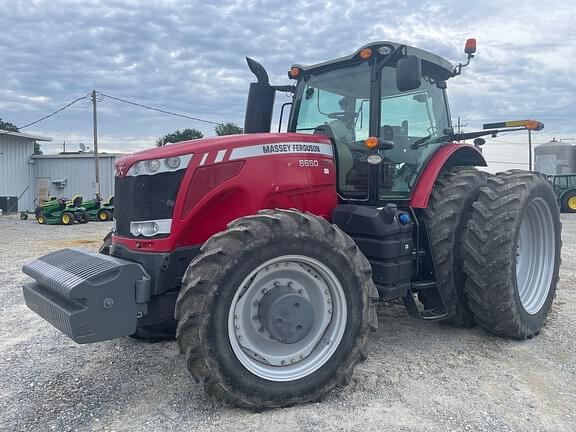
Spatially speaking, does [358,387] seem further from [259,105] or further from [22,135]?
[22,135]

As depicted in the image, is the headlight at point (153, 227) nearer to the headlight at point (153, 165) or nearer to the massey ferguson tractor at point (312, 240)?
the massey ferguson tractor at point (312, 240)

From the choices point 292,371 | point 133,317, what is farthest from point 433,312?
point 133,317

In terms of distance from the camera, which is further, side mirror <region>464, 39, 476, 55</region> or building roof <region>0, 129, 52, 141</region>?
building roof <region>0, 129, 52, 141</region>

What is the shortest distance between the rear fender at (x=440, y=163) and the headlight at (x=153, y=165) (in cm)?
223

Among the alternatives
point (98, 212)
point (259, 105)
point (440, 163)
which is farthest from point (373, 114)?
point (98, 212)

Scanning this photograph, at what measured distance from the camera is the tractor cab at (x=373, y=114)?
441 centimetres

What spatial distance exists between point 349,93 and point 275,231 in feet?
6.61

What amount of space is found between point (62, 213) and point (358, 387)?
17928mm

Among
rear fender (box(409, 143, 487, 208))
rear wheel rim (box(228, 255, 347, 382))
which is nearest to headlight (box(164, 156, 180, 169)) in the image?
rear wheel rim (box(228, 255, 347, 382))

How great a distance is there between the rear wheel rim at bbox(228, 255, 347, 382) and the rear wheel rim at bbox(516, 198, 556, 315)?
262cm

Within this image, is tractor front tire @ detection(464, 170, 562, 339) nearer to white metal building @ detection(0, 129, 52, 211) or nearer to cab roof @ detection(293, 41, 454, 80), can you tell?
cab roof @ detection(293, 41, 454, 80)

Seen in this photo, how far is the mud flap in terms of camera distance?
2.98 meters

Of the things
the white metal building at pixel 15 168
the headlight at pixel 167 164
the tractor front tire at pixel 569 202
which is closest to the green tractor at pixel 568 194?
the tractor front tire at pixel 569 202

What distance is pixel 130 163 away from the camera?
3717 millimetres
